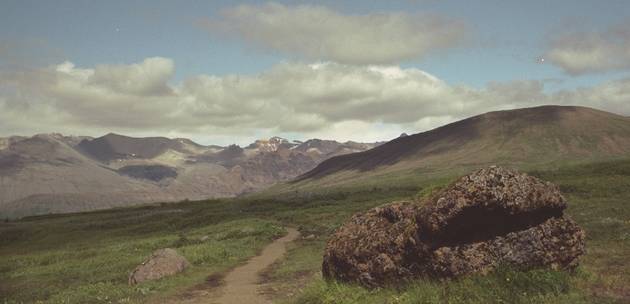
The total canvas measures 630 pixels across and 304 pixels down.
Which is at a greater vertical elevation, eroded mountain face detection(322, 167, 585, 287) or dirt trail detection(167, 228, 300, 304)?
eroded mountain face detection(322, 167, 585, 287)

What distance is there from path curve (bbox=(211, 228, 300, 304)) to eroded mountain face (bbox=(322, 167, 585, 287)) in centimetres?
876

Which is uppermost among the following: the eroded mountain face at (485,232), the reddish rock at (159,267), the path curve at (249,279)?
the eroded mountain face at (485,232)

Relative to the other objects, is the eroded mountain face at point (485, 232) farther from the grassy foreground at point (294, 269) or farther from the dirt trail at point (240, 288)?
the dirt trail at point (240, 288)

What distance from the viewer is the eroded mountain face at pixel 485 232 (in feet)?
52.5

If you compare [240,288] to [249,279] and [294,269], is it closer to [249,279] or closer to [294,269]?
[249,279]

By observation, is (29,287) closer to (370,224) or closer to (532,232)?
(370,224)

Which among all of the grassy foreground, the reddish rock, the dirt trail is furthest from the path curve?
the reddish rock

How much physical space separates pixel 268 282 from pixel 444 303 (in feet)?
54.9

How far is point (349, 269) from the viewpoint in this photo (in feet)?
63.5

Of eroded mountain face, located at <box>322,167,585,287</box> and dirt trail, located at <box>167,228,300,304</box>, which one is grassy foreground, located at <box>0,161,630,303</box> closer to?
eroded mountain face, located at <box>322,167,585,287</box>

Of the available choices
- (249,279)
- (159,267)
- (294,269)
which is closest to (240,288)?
(249,279)

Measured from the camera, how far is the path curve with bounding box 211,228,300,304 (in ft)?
79.9

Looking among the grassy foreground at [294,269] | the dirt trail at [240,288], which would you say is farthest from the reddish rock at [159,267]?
the dirt trail at [240,288]

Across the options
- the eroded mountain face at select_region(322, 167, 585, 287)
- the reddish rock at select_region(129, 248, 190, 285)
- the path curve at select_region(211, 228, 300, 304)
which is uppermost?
the eroded mountain face at select_region(322, 167, 585, 287)
